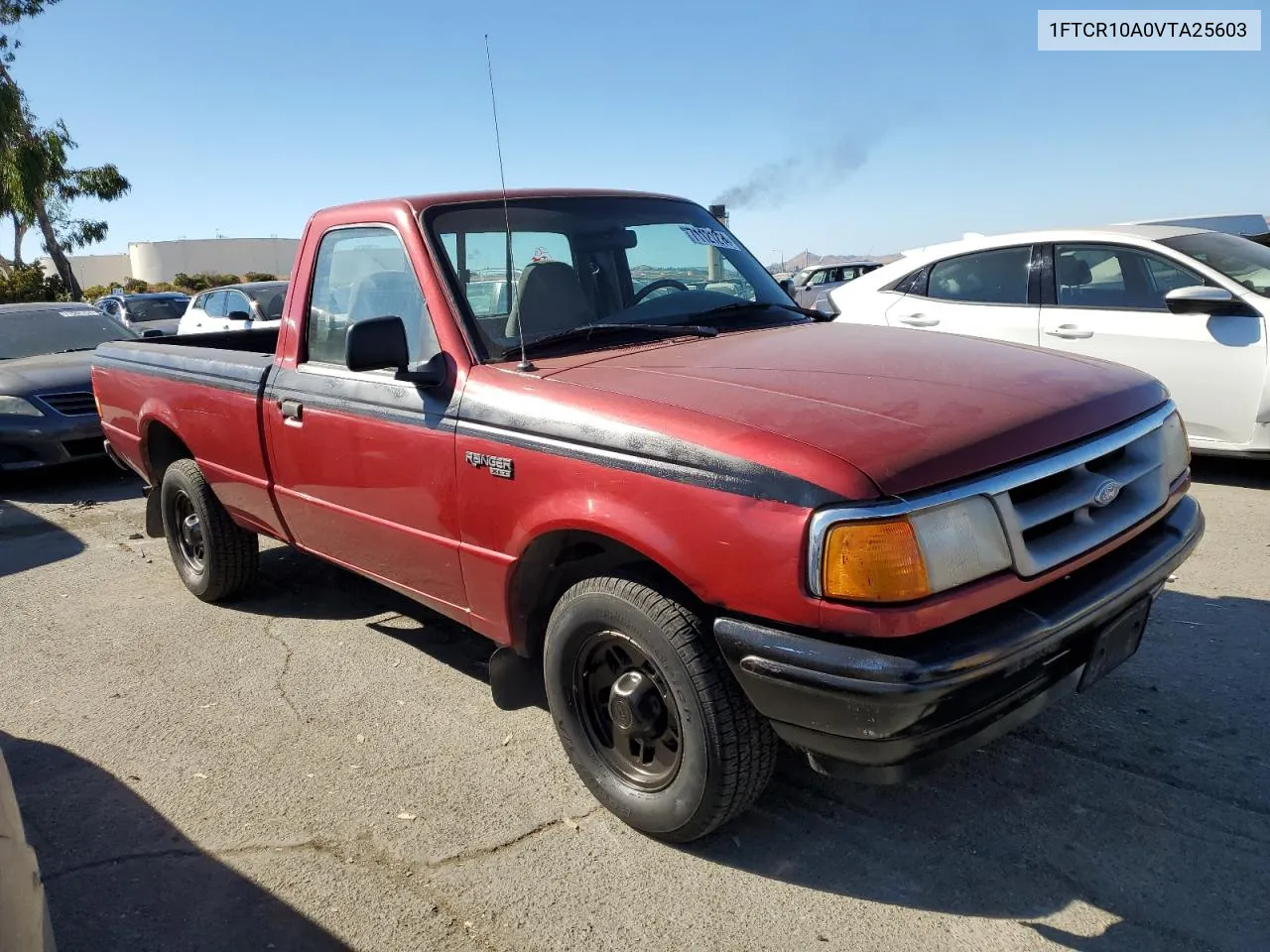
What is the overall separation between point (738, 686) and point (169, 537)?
154 inches

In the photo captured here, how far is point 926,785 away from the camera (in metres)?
3.02

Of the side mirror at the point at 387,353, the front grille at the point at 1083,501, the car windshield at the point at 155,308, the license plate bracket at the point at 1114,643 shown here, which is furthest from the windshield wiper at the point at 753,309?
the car windshield at the point at 155,308

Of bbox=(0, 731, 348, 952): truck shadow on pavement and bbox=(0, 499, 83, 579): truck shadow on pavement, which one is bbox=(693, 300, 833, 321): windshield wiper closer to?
bbox=(0, 731, 348, 952): truck shadow on pavement

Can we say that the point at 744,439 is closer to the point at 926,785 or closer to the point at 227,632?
the point at 926,785

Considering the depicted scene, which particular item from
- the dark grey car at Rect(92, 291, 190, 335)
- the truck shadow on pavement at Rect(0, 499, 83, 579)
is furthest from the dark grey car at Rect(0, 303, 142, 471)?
the dark grey car at Rect(92, 291, 190, 335)

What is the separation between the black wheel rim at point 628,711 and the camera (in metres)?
2.70

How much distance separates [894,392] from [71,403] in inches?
304

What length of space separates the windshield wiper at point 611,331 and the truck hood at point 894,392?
0.35 ft

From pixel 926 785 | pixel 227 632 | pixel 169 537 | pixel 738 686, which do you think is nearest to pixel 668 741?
pixel 738 686

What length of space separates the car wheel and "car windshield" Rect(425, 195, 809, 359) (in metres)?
2.20

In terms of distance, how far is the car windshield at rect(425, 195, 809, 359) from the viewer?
3.31 m

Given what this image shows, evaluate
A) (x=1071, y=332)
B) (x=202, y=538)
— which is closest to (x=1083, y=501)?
(x=202, y=538)

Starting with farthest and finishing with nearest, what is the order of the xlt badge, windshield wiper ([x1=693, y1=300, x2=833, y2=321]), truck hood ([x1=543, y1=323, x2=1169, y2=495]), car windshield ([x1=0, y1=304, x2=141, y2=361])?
car windshield ([x1=0, y1=304, x2=141, y2=361]), windshield wiper ([x1=693, y1=300, x2=833, y2=321]), the xlt badge, truck hood ([x1=543, y1=323, x2=1169, y2=495])

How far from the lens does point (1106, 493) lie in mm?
2590
